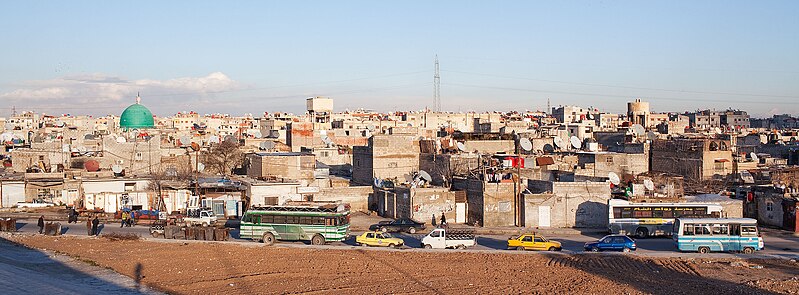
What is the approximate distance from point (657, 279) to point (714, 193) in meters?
19.0

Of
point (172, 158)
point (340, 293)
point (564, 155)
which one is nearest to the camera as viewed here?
point (340, 293)

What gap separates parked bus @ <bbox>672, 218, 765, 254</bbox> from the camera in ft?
97.3

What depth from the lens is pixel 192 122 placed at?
145 metres

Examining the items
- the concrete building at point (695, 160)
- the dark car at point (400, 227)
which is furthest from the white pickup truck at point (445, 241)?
the concrete building at point (695, 160)

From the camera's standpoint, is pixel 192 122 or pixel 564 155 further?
pixel 192 122

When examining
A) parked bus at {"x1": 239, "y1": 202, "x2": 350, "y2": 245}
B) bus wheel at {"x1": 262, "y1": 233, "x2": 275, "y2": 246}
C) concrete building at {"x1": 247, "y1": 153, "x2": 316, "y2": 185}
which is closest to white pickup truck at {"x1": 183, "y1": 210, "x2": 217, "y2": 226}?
parked bus at {"x1": 239, "y1": 202, "x2": 350, "y2": 245}

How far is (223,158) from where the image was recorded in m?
61.3

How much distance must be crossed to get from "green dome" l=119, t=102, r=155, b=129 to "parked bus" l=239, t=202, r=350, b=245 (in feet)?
209

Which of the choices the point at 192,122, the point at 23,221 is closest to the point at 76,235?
the point at 23,221

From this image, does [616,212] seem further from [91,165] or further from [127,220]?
[91,165]

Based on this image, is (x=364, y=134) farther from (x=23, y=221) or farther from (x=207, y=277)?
(x=207, y=277)

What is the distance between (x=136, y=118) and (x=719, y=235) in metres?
75.5

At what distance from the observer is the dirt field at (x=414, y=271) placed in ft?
75.6

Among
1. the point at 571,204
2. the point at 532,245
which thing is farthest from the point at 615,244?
the point at 571,204
